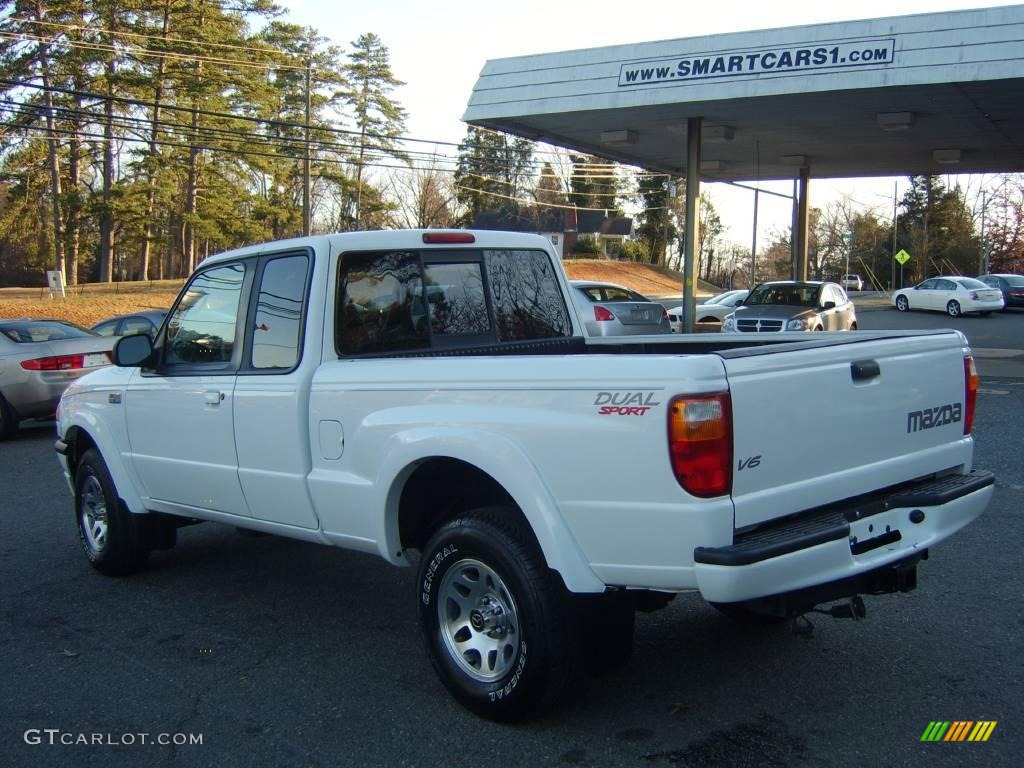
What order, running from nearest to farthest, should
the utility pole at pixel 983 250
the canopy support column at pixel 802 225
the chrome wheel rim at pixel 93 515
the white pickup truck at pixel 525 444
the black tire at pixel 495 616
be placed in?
the white pickup truck at pixel 525 444, the black tire at pixel 495 616, the chrome wheel rim at pixel 93 515, the canopy support column at pixel 802 225, the utility pole at pixel 983 250

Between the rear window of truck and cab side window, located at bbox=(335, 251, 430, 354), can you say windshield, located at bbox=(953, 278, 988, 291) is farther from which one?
cab side window, located at bbox=(335, 251, 430, 354)

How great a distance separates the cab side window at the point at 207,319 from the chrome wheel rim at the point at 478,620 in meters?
1.97

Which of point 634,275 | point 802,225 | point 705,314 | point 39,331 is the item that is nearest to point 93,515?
point 39,331

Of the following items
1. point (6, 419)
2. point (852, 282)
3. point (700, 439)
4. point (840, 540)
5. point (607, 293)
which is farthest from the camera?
point (852, 282)

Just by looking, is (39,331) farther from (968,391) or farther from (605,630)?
(968,391)

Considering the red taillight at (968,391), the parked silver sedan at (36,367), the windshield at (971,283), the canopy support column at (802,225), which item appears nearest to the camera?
the red taillight at (968,391)

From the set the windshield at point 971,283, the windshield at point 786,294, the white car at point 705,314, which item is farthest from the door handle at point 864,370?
the windshield at point 971,283

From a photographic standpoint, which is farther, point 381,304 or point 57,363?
point 57,363

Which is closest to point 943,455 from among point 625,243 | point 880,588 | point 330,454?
point 880,588

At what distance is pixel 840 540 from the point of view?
11.0ft

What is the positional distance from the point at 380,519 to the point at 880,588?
2091 mm

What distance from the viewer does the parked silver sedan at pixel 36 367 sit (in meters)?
12.1

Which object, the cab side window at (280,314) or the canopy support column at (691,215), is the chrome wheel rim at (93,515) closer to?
the cab side window at (280,314)

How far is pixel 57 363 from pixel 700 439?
11.4 m
